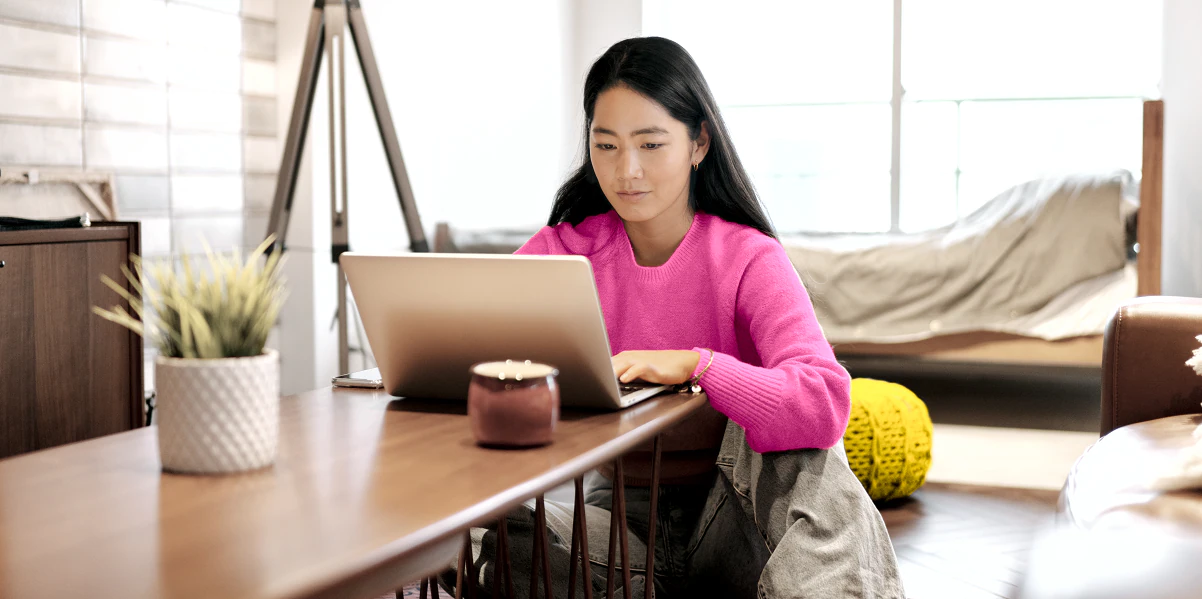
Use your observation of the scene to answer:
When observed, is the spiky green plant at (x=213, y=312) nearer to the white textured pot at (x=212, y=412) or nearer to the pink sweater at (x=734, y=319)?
the white textured pot at (x=212, y=412)

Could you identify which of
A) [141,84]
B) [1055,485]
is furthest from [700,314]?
[141,84]

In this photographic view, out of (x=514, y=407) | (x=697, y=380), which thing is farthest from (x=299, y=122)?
(x=514, y=407)

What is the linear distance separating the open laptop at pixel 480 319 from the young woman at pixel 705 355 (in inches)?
5.3

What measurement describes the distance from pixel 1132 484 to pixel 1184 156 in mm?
3206

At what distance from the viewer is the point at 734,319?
5.16 ft

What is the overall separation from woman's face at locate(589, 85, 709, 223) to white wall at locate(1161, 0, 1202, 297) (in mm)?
3041

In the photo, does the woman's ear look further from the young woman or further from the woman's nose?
the woman's nose

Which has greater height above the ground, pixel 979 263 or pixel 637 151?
pixel 637 151

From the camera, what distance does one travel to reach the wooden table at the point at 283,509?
2.10 ft

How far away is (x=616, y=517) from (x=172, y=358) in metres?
0.56

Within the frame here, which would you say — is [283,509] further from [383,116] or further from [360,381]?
[383,116]

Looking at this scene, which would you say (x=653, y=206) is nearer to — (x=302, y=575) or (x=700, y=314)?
(x=700, y=314)

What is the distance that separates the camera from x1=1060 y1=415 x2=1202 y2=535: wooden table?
1.32 metres

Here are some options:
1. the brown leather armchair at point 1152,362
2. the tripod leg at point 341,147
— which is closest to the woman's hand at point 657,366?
the brown leather armchair at point 1152,362
